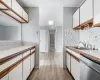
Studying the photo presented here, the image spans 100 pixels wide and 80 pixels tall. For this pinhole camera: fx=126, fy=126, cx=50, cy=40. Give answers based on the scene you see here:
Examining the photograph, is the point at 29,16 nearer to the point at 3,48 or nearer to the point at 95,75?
the point at 3,48

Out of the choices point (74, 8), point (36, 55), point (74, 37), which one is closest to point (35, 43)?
point (36, 55)

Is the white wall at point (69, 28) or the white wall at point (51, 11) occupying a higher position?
the white wall at point (51, 11)

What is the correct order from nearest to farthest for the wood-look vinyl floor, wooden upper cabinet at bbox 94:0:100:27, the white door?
1. wooden upper cabinet at bbox 94:0:100:27
2. the wood-look vinyl floor
3. the white door

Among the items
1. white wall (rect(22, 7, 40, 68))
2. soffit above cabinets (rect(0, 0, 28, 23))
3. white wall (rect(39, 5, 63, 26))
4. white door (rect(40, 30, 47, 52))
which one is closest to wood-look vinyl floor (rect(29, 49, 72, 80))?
white wall (rect(22, 7, 40, 68))

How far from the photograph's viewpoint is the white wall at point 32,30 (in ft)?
16.6

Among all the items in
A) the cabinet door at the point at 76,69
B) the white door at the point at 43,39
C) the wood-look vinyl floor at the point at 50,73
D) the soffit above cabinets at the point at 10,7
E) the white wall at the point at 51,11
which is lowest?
the wood-look vinyl floor at the point at 50,73

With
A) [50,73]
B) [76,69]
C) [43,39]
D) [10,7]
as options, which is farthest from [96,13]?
[43,39]

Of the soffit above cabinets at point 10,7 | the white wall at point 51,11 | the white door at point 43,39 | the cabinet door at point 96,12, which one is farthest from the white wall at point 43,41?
the cabinet door at point 96,12

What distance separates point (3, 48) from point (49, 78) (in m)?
1.60

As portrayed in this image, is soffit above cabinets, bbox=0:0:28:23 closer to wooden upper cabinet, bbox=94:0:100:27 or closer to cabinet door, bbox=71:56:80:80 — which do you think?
wooden upper cabinet, bbox=94:0:100:27

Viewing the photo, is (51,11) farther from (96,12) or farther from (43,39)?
(43,39)

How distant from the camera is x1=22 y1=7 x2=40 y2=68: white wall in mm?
5070

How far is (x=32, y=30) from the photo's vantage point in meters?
5.09

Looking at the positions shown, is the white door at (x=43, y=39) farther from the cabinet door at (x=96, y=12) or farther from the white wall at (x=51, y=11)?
the cabinet door at (x=96, y=12)
